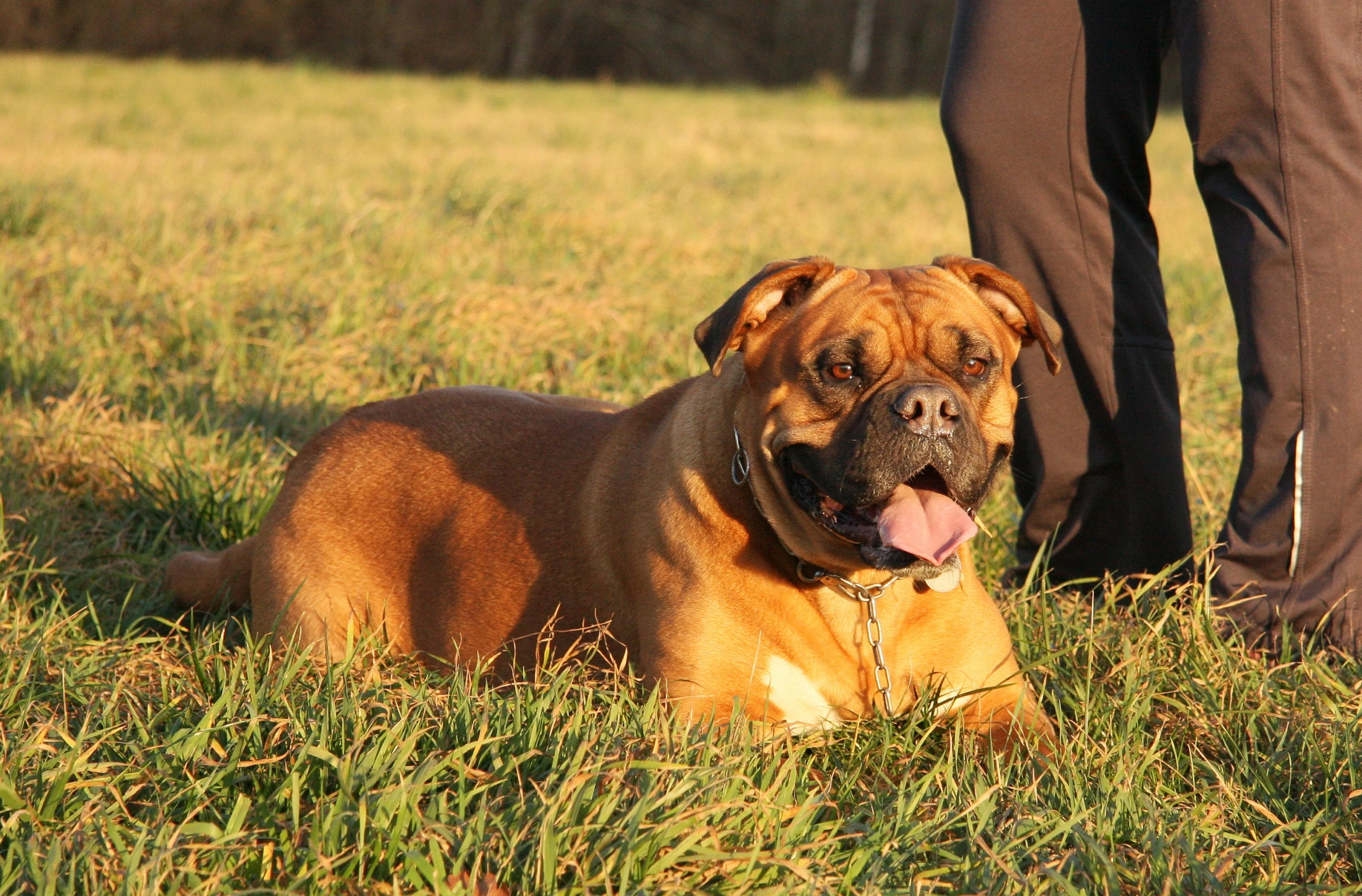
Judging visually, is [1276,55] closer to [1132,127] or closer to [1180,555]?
[1132,127]

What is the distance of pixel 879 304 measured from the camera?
283 centimetres

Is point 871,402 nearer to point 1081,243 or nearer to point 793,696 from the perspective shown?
point 793,696

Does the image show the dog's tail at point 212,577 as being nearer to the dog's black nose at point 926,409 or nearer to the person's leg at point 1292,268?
the dog's black nose at point 926,409

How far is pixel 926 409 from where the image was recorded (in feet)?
8.46

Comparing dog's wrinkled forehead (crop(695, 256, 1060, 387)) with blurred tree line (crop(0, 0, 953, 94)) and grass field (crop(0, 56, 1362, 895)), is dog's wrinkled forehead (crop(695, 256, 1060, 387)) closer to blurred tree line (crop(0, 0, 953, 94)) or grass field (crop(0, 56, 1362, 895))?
grass field (crop(0, 56, 1362, 895))

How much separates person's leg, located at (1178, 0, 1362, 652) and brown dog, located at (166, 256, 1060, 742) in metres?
0.59

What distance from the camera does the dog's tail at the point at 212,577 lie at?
3.55 m

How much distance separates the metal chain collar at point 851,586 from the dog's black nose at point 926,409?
386mm

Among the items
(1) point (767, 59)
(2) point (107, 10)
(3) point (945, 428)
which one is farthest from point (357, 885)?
(1) point (767, 59)

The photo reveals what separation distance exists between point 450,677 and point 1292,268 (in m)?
2.21

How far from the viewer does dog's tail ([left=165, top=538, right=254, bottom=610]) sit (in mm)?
3551

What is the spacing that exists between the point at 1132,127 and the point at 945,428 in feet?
4.45

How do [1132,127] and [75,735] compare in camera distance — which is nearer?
[75,735]

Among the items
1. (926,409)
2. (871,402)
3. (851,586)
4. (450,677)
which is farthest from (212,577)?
(926,409)
